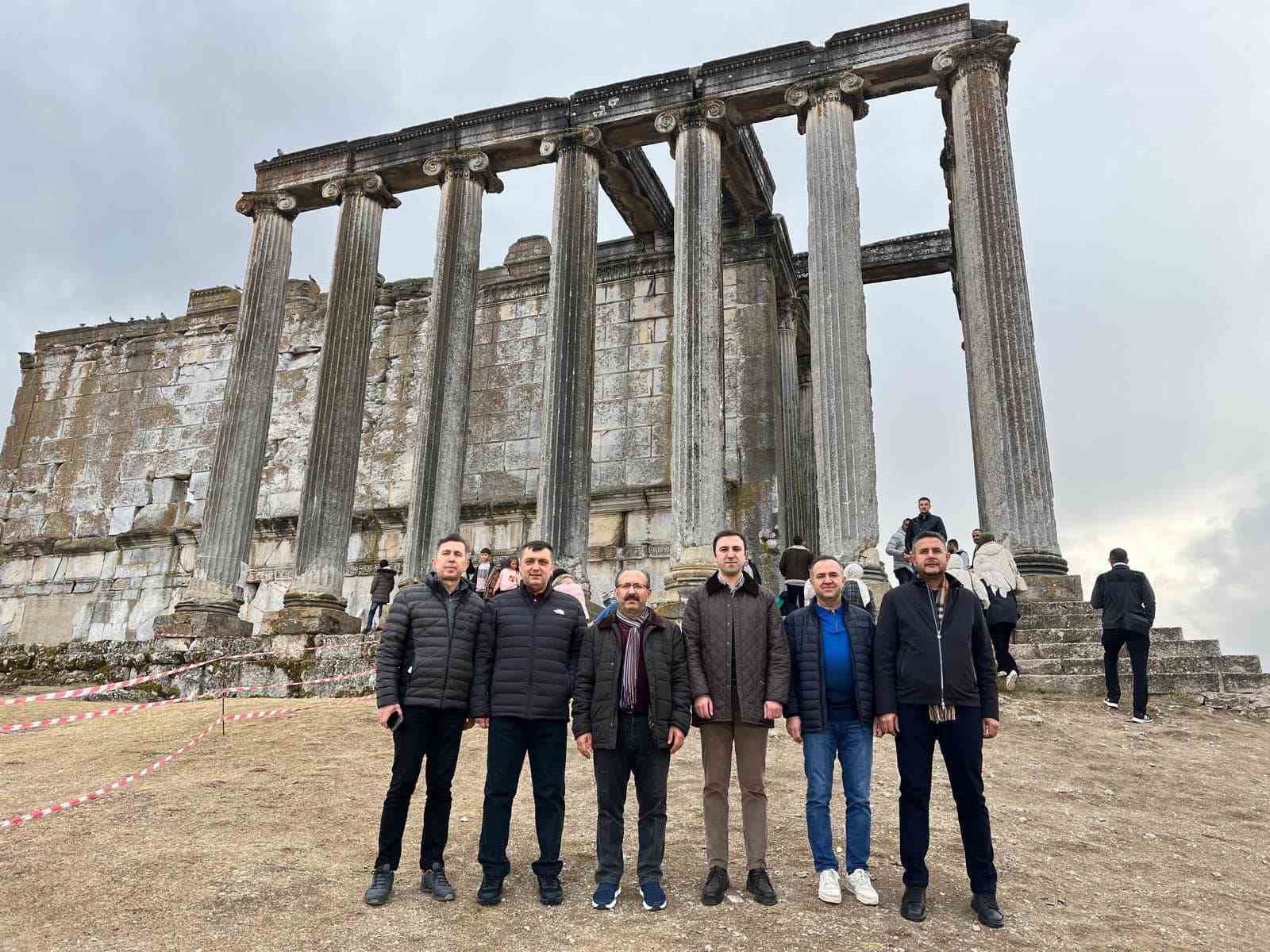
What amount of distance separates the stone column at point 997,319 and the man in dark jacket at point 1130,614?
2.96 meters

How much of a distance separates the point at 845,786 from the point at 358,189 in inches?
676

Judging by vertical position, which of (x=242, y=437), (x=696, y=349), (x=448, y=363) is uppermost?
(x=448, y=363)

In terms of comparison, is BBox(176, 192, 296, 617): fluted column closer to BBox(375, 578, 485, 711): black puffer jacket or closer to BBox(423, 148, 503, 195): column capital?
BBox(423, 148, 503, 195): column capital

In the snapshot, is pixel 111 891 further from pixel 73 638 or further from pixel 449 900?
pixel 73 638

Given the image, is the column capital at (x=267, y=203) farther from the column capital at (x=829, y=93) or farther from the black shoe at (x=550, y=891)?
the black shoe at (x=550, y=891)

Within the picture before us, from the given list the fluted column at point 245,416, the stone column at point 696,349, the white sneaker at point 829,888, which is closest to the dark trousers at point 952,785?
the white sneaker at point 829,888

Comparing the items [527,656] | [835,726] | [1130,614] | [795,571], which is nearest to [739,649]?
[835,726]

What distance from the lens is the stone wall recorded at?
19.0 meters

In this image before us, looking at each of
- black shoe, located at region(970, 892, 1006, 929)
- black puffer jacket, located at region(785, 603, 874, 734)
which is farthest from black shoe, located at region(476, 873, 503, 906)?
black shoe, located at region(970, 892, 1006, 929)

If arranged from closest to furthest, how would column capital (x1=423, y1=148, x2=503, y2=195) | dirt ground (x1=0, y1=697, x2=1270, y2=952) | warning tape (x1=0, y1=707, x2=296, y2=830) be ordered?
dirt ground (x1=0, y1=697, x2=1270, y2=952) < warning tape (x1=0, y1=707, x2=296, y2=830) < column capital (x1=423, y1=148, x2=503, y2=195)

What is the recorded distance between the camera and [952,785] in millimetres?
4961

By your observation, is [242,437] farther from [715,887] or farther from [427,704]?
[715,887]

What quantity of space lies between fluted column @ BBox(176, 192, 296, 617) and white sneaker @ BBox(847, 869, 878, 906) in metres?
14.4

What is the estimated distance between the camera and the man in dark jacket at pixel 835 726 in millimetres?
5152
